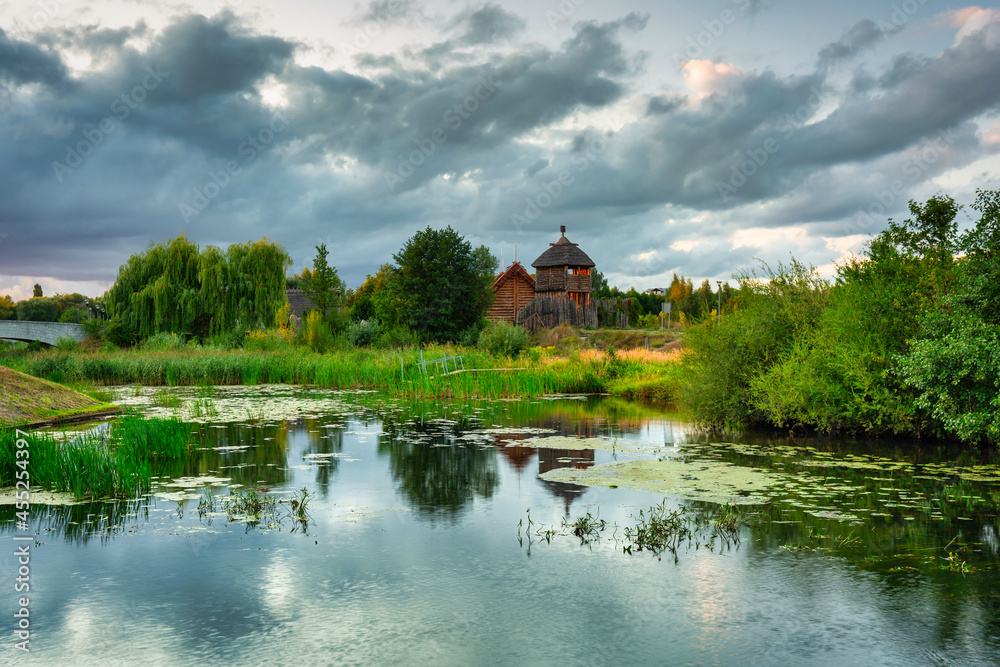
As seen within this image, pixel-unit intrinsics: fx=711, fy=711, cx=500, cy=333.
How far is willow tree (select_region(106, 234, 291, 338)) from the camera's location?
136 ft

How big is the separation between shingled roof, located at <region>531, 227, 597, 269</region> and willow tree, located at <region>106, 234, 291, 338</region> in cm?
2234

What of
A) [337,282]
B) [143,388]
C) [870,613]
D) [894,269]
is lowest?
[870,613]

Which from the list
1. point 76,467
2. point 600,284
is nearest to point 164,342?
point 76,467

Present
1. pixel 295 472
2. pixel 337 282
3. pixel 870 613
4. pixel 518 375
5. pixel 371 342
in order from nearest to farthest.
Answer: pixel 870 613 < pixel 295 472 < pixel 518 375 < pixel 371 342 < pixel 337 282

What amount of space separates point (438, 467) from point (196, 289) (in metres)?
35.7

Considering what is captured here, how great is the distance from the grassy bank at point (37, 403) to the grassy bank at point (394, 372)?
10.4m

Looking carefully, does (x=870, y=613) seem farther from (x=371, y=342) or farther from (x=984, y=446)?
(x=371, y=342)

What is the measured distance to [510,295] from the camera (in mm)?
61812

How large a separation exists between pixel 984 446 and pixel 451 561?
1192cm

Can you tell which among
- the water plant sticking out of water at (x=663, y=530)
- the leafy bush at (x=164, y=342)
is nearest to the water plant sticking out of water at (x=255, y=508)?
the water plant sticking out of water at (x=663, y=530)

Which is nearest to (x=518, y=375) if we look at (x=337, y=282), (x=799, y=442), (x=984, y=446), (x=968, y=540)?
(x=799, y=442)

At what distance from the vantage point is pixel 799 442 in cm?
1440

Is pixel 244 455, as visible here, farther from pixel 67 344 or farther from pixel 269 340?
pixel 67 344

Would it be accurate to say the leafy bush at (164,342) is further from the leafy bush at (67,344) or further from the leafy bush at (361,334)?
the leafy bush at (361,334)
